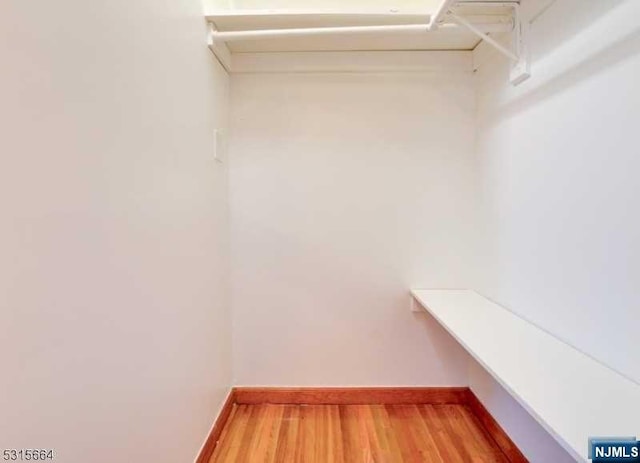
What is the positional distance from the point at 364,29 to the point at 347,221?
1119 millimetres

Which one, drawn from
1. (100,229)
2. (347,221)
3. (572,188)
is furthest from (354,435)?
(100,229)

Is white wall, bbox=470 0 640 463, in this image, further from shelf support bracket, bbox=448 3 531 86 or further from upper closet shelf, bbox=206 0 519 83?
upper closet shelf, bbox=206 0 519 83

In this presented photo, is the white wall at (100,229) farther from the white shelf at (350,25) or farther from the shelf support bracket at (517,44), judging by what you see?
the shelf support bracket at (517,44)

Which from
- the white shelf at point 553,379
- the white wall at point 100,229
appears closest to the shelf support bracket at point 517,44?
the white shelf at point 553,379

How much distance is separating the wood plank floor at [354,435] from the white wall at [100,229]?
1.43ft

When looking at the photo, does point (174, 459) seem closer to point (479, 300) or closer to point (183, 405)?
point (183, 405)

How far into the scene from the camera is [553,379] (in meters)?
1.28

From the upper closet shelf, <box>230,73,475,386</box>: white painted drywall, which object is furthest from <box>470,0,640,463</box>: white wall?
<box>230,73,475,386</box>: white painted drywall

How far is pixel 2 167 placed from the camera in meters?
0.73

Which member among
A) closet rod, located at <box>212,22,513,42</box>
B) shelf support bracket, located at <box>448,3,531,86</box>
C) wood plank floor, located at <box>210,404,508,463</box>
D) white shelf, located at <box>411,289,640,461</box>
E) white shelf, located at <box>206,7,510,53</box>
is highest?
white shelf, located at <box>206,7,510,53</box>

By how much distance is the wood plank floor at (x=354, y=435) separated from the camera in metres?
2.03

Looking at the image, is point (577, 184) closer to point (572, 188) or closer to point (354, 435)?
point (572, 188)

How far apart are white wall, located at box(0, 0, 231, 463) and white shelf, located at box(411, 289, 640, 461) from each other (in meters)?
1.21

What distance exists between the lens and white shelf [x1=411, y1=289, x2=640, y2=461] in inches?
40.3
